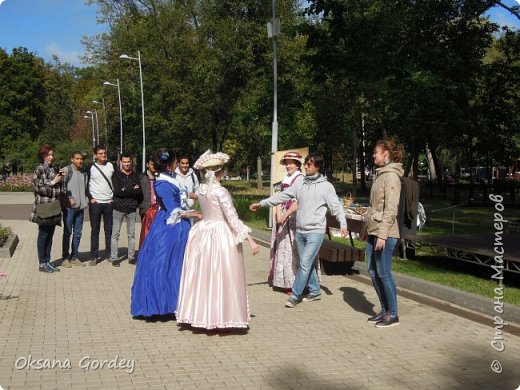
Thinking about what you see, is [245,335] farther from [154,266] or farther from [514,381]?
[514,381]

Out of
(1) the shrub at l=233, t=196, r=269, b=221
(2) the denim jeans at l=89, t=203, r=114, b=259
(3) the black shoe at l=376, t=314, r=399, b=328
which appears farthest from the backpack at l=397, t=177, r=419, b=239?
(1) the shrub at l=233, t=196, r=269, b=221

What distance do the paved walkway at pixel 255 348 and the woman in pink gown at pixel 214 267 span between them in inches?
8.4

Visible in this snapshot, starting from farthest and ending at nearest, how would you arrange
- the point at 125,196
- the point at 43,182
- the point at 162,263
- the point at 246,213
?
1. the point at 246,213
2. the point at 125,196
3. the point at 43,182
4. the point at 162,263

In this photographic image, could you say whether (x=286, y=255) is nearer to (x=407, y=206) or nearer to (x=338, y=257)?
(x=338, y=257)

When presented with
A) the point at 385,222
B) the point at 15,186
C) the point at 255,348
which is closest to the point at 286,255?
the point at 385,222

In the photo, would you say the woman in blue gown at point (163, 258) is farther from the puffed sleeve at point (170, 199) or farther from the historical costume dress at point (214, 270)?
the historical costume dress at point (214, 270)

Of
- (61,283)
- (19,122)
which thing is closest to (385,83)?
(61,283)

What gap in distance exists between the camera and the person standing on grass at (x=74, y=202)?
974 cm

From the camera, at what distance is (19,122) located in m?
71.1

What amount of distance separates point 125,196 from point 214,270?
15.3 ft

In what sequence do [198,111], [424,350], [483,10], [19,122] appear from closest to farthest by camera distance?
[424,350] → [483,10] → [198,111] → [19,122]

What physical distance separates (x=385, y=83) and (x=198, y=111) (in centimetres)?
1857

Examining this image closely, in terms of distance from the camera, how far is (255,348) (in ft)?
18.1

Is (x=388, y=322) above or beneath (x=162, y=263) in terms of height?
beneath
